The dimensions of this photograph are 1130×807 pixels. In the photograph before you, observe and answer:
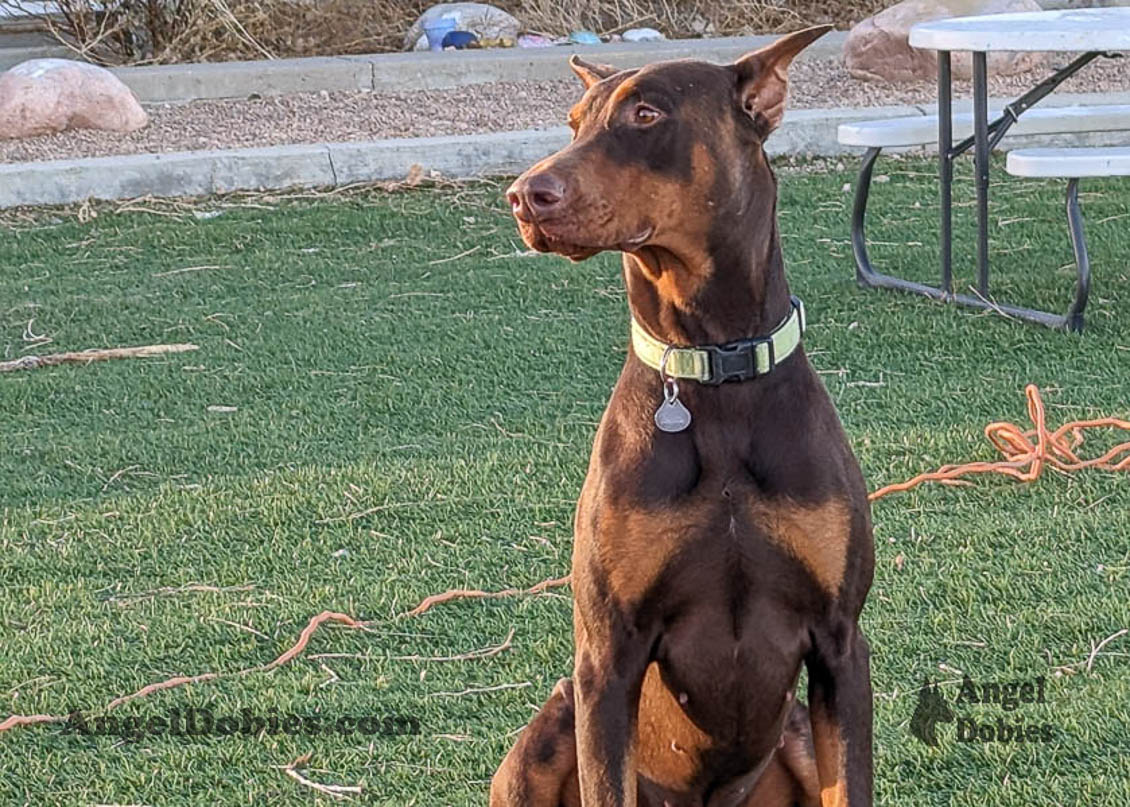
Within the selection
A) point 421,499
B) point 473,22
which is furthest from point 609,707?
point 473,22

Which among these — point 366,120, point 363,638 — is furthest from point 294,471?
point 366,120

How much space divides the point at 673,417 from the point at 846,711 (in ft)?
1.68

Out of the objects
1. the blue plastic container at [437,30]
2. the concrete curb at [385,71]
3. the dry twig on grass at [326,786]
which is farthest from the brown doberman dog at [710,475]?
the blue plastic container at [437,30]

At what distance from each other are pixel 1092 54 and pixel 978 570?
3.17m

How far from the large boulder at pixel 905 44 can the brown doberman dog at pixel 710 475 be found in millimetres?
8151

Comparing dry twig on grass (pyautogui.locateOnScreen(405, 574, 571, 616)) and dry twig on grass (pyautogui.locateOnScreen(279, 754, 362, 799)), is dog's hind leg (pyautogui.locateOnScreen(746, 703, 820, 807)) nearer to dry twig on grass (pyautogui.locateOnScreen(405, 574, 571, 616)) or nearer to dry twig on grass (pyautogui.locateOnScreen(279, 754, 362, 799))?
dry twig on grass (pyautogui.locateOnScreen(279, 754, 362, 799))

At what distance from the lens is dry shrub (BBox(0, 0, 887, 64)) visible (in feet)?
40.4

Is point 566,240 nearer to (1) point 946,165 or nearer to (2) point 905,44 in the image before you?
(1) point 946,165

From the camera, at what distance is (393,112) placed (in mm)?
10531

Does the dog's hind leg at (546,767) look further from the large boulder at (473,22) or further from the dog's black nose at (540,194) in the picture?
the large boulder at (473,22)

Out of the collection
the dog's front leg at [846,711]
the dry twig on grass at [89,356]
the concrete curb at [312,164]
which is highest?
the dog's front leg at [846,711]

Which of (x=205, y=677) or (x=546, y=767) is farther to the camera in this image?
(x=205, y=677)

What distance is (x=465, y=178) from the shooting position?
922 cm

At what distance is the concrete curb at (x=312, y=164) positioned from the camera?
352 inches
